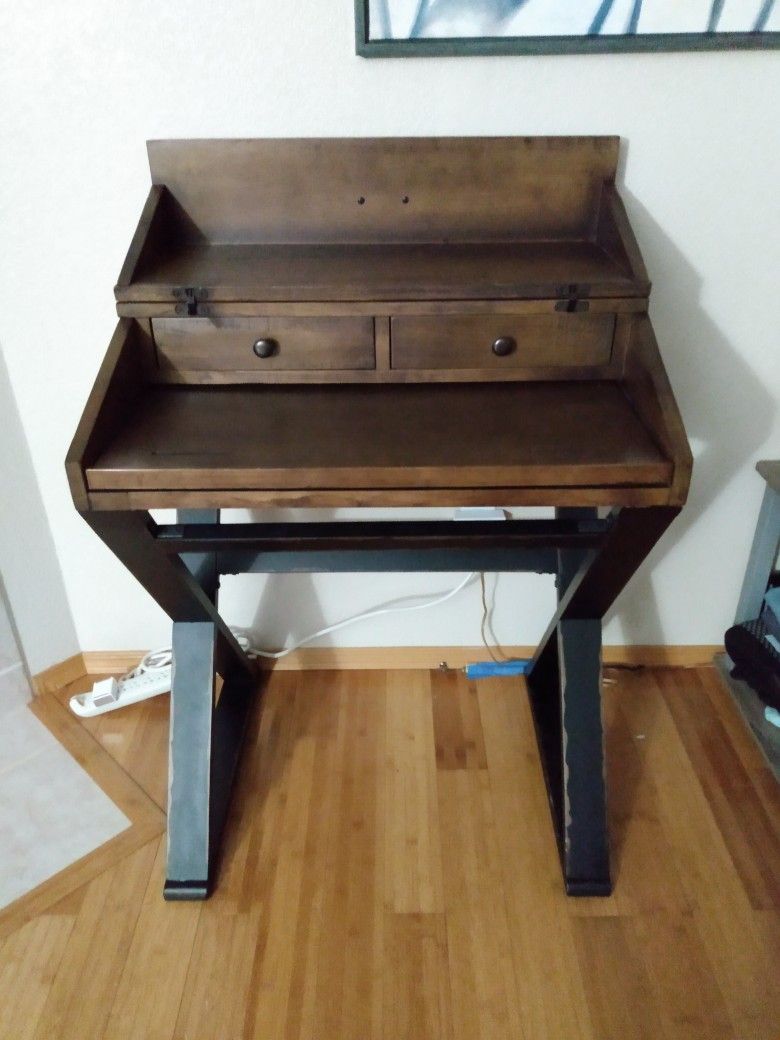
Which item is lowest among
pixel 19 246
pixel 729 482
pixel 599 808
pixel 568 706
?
pixel 599 808

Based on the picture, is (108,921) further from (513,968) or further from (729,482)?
(729,482)

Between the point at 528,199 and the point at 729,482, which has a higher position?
the point at 528,199

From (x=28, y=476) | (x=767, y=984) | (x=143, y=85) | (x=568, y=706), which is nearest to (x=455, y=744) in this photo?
(x=568, y=706)

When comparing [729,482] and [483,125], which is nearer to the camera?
[483,125]

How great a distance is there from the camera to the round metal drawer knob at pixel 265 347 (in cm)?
112

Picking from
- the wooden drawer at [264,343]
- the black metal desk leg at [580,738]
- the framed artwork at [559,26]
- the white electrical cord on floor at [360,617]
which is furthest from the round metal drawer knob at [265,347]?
the white electrical cord on floor at [360,617]

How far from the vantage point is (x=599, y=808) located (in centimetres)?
138

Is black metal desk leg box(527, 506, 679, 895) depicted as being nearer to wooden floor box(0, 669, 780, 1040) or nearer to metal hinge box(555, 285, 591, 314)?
wooden floor box(0, 669, 780, 1040)

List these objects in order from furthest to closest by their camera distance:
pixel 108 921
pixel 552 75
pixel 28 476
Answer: pixel 28 476 → pixel 108 921 → pixel 552 75

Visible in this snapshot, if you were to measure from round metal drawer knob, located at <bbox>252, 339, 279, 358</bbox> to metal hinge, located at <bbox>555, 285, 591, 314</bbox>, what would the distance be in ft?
1.30

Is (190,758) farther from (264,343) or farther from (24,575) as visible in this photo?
(264,343)

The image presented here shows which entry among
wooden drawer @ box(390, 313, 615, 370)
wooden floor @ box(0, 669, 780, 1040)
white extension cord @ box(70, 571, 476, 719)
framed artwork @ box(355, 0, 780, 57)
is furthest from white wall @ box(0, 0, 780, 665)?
wooden floor @ box(0, 669, 780, 1040)

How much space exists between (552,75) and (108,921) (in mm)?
1521

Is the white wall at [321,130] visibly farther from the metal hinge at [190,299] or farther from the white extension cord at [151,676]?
the white extension cord at [151,676]
